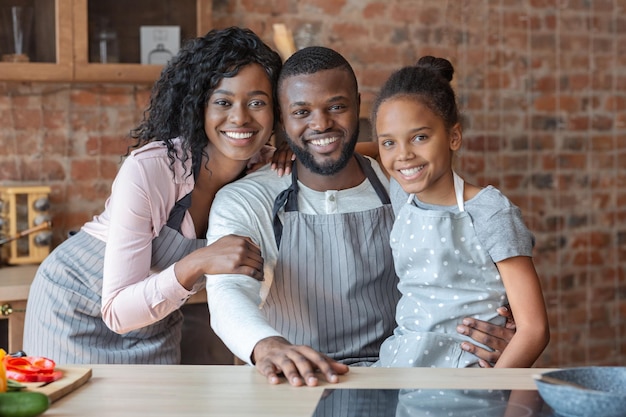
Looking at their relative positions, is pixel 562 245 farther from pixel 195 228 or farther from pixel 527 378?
pixel 527 378

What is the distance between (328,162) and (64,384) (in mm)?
936

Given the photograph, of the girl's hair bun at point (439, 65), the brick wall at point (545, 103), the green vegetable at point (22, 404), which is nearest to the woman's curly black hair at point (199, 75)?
the girl's hair bun at point (439, 65)

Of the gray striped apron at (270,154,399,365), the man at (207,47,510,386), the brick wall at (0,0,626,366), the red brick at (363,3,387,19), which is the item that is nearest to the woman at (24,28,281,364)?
the man at (207,47,510,386)

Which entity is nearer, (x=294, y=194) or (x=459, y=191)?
(x=459, y=191)

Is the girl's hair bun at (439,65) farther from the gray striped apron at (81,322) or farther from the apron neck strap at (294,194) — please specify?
the gray striped apron at (81,322)

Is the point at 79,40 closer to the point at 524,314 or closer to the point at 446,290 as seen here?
the point at 446,290

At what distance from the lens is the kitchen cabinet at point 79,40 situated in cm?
338

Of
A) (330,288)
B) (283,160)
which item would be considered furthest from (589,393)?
(283,160)

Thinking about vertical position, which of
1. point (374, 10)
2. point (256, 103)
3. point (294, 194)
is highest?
point (374, 10)

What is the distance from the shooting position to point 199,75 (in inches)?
93.4

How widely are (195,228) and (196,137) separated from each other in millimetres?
244

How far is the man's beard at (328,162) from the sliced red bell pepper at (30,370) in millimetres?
883

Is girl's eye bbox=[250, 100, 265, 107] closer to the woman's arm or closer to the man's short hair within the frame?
the man's short hair

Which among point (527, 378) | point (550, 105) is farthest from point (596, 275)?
point (527, 378)
